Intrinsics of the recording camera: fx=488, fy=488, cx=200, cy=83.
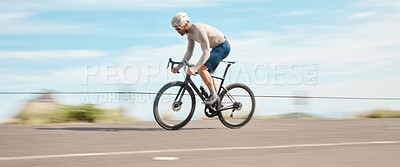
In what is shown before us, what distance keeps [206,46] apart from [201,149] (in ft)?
9.24

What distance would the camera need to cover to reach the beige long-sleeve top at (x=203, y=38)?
26.6ft

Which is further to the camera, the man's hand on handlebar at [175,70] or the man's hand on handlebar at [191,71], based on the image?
the man's hand on handlebar at [175,70]

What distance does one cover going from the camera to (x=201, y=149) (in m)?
5.64

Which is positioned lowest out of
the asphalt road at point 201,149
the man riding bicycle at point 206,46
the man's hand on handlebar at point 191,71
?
the asphalt road at point 201,149

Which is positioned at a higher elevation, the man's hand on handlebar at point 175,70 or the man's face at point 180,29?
the man's face at point 180,29

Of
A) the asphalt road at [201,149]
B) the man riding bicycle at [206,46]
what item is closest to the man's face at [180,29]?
the man riding bicycle at [206,46]

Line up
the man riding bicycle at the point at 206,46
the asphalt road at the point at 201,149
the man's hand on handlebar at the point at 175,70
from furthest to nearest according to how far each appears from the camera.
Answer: the man's hand on handlebar at the point at 175,70
the man riding bicycle at the point at 206,46
the asphalt road at the point at 201,149

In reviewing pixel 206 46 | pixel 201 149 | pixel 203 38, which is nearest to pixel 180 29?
pixel 203 38

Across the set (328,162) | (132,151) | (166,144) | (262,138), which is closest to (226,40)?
(262,138)

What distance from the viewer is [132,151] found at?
5461 mm

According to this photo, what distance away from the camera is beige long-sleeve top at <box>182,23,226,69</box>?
320 inches

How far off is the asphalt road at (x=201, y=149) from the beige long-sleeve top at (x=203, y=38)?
1358 millimetres

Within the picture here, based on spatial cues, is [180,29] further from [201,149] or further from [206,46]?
[201,149]

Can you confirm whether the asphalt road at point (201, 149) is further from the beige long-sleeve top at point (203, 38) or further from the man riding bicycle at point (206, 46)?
the beige long-sleeve top at point (203, 38)
